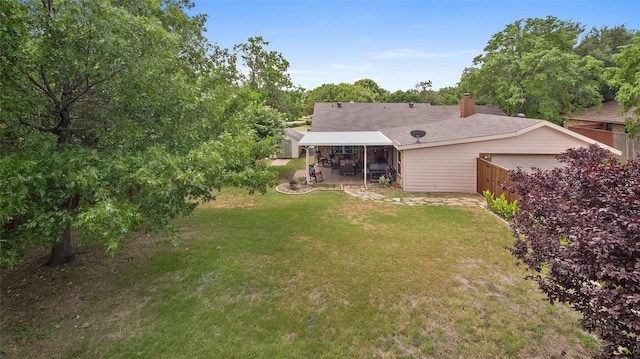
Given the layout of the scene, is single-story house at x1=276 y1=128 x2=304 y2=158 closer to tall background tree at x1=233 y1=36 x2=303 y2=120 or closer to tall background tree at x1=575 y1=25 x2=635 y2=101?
tall background tree at x1=233 y1=36 x2=303 y2=120

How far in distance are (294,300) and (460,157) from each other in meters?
11.5

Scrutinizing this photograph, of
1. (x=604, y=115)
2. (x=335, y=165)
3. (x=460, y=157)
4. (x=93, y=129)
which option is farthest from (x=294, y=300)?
(x=604, y=115)

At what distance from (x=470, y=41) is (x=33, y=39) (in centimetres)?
3211

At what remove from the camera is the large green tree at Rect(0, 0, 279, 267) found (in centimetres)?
477

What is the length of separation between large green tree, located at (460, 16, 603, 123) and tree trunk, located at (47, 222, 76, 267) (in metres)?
26.9

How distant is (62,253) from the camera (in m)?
8.07

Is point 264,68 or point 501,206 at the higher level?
point 264,68

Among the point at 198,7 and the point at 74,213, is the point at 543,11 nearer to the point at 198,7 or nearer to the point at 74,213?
the point at 198,7

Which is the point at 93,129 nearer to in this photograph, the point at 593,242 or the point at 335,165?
the point at 593,242

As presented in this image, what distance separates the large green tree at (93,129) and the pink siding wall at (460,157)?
10.1m

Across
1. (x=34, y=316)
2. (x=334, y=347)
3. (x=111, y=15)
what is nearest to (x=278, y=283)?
(x=334, y=347)

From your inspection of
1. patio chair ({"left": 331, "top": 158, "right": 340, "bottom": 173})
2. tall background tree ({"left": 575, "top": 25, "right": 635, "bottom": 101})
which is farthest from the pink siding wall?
tall background tree ({"left": 575, "top": 25, "right": 635, "bottom": 101})

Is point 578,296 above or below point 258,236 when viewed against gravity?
above

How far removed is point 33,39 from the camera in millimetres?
4973
